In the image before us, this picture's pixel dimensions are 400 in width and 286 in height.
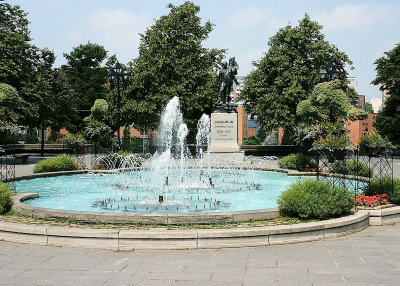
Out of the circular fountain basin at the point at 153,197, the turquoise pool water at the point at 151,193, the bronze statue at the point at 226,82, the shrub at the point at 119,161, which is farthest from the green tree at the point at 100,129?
the circular fountain basin at the point at 153,197

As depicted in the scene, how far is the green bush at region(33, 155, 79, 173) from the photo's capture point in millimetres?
18547

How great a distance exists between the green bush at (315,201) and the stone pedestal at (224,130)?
1668 cm

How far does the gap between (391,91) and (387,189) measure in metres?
34.6

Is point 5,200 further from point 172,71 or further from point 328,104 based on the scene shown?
point 172,71

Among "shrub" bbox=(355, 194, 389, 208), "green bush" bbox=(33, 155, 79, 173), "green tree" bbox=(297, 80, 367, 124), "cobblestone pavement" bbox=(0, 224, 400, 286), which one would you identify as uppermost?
"green tree" bbox=(297, 80, 367, 124)

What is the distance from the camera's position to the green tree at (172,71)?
1373 inches

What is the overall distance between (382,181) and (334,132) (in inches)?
295

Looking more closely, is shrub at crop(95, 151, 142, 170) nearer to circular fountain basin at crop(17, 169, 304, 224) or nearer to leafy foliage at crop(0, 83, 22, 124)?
circular fountain basin at crop(17, 169, 304, 224)

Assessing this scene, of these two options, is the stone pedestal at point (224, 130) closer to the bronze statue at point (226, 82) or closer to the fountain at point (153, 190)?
the bronze statue at point (226, 82)

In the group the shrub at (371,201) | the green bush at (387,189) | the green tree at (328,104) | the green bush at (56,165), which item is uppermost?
the green tree at (328,104)

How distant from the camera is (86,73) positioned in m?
56.0

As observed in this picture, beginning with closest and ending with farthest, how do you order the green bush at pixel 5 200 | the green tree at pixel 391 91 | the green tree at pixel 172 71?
the green bush at pixel 5 200
the green tree at pixel 172 71
the green tree at pixel 391 91

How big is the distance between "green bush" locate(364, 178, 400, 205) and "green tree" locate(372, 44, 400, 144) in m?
31.2

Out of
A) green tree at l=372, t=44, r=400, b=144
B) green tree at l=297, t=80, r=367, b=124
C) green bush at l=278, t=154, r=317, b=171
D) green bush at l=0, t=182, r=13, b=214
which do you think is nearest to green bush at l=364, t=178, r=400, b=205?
green bush at l=0, t=182, r=13, b=214
